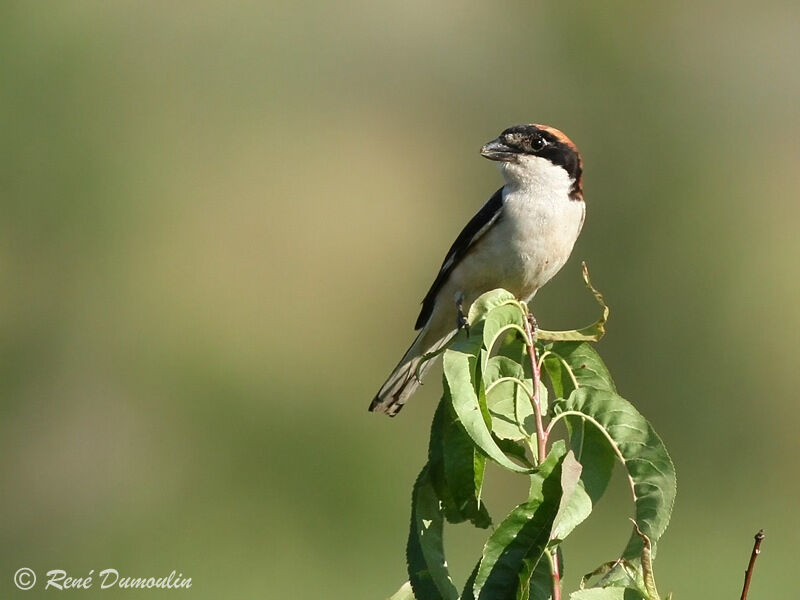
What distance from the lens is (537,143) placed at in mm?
4895

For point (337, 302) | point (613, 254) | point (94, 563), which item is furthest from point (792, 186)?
point (94, 563)

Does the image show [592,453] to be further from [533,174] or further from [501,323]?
[533,174]

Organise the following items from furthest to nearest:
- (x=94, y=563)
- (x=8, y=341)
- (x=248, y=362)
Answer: (x=8, y=341)
(x=248, y=362)
(x=94, y=563)

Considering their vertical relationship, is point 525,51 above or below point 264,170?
above

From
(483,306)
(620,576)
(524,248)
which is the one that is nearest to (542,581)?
(620,576)

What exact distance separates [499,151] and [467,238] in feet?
1.23

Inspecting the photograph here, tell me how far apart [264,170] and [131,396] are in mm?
3613

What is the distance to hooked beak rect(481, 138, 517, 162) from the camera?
4.82 metres

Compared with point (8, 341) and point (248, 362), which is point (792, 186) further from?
point (8, 341)

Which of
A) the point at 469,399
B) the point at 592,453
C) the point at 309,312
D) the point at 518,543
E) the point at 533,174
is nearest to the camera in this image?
the point at 518,543

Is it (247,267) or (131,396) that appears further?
(247,267)

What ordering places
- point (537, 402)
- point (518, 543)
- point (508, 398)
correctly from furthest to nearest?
point (508, 398) → point (537, 402) → point (518, 543)

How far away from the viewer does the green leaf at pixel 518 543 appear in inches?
91.4

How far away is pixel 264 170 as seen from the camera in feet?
46.4
